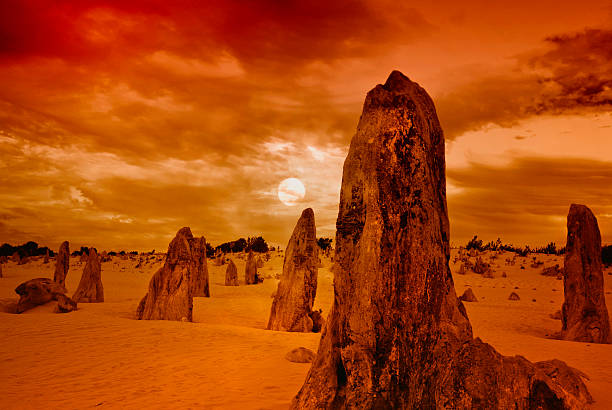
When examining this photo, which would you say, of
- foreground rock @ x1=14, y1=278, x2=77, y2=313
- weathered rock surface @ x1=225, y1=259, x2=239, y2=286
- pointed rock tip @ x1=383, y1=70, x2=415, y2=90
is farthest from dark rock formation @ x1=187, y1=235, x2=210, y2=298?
pointed rock tip @ x1=383, y1=70, x2=415, y2=90

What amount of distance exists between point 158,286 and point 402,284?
1065 centimetres

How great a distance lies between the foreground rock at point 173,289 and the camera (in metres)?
13.1

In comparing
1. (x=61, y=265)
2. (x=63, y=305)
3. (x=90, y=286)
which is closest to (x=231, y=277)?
(x=90, y=286)

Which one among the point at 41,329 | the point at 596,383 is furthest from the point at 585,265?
the point at 41,329

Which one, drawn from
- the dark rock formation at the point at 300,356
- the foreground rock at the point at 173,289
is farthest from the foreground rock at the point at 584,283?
the foreground rock at the point at 173,289

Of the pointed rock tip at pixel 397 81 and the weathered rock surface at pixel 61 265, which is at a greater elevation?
the pointed rock tip at pixel 397 81

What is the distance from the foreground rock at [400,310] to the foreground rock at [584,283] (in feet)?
31.5

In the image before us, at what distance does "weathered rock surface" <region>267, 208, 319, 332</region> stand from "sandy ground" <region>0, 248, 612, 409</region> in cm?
73

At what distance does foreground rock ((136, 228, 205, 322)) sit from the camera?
13.1 metres

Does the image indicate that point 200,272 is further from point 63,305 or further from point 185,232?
point 185,232

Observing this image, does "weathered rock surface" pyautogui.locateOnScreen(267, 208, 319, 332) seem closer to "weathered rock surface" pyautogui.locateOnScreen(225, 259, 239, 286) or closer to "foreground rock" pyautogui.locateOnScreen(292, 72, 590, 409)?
"foreground rock" pyautogui.locateOnScreen(292, 72, 590, 409)

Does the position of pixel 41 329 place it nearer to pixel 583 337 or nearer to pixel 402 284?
pixel 402 284

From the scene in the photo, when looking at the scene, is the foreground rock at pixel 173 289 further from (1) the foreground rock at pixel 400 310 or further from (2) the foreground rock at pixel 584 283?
(2) the foreground rock at pixel 584 283

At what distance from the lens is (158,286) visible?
1328cm
